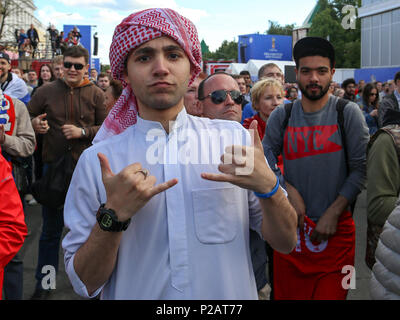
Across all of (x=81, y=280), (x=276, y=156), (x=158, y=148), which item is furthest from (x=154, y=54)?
(x=276, y=156)

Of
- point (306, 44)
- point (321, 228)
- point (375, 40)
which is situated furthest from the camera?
point (375, 40)

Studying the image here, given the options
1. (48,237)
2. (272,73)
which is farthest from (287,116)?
(272,73)

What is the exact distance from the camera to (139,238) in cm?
167

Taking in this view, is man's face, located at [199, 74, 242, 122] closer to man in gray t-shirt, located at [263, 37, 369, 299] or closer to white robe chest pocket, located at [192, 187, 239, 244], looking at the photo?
man in gray t-shirt, located at [263, 37, 369, 299]

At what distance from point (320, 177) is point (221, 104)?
2.99ft

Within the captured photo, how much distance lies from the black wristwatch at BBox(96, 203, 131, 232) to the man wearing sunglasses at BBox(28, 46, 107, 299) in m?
2.83

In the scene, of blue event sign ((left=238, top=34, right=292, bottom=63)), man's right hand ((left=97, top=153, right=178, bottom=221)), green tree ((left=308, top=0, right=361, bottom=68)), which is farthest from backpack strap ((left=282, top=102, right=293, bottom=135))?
green tree ((left=308, top=0, right=361, bottom=68))

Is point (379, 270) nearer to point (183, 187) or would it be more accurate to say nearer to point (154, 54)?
point (183, 187)

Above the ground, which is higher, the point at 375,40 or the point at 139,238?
the point at 375,40

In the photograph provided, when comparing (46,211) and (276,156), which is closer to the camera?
(276,156)

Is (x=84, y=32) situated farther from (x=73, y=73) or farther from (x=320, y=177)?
(x=320, y=177)

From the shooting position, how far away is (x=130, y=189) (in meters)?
1.46

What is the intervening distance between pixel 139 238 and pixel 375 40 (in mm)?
39070

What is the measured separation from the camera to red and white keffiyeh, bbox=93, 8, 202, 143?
1722 millimetres
